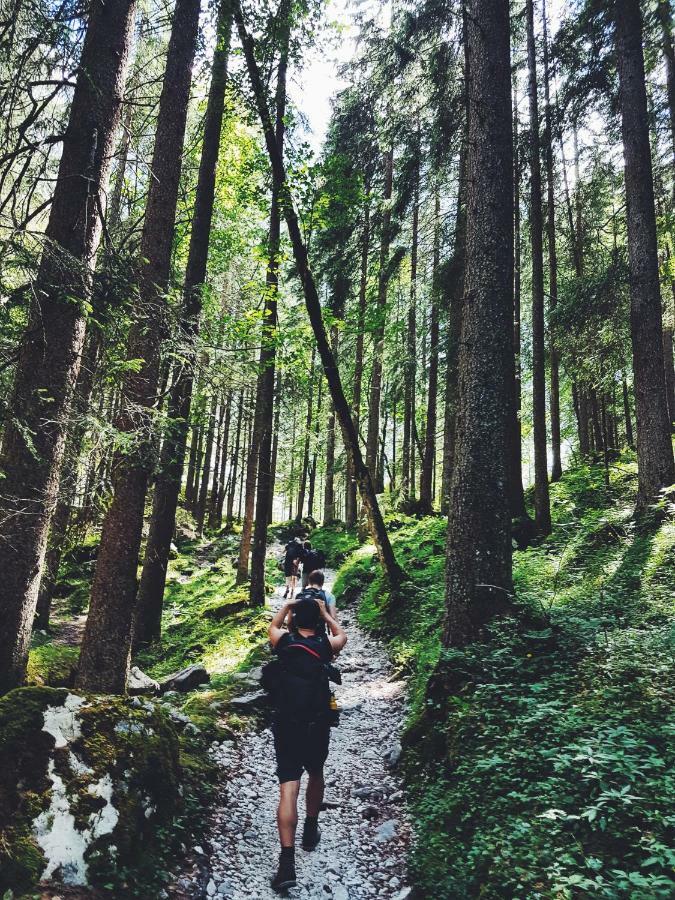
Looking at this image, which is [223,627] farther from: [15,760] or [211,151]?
[211,151]

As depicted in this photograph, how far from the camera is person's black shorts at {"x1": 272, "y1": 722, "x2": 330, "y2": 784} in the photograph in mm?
3840

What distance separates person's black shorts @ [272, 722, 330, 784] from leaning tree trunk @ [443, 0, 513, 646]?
2.37 meters

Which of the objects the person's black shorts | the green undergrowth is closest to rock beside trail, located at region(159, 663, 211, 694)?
the green undergrowth

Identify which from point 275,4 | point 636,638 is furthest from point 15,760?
point 275,4

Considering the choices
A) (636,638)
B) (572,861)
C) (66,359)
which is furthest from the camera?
(636,638)

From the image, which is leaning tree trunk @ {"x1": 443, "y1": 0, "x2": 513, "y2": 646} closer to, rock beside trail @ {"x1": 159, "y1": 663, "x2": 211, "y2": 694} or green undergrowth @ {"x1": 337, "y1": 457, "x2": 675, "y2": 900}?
green undergrowth @ {"x1": 337, "y1": 457, "x2": 675, "y2": 900}

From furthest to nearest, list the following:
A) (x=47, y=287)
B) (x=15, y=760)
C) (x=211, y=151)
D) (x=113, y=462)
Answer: (x=211, y=151) → (x=113, y=462) → (x=47, y=287) → (x=15, y=760)

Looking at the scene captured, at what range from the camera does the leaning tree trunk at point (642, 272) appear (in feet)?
30.8

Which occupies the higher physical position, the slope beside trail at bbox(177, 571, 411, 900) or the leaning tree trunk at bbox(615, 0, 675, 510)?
the leaning tree trunk at bbox(615, 0, 675, 510)

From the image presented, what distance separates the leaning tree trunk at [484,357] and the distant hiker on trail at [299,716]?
2.21 m

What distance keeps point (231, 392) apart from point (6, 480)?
2.84m

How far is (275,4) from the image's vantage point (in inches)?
300

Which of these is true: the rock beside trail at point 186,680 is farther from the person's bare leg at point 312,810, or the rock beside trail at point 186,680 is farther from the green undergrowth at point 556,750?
the person's bare leg at point 312,810

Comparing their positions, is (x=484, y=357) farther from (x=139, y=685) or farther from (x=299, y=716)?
(x=139, y=685)
